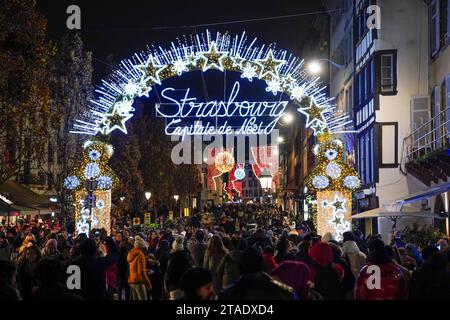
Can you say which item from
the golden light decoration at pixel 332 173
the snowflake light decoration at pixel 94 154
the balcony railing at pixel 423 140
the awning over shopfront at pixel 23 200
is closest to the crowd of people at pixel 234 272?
the golden light decoration at pixel 332 173

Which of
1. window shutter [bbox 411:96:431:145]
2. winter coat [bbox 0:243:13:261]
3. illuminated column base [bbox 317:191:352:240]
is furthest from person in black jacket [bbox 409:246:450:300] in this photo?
window shutter [bbox 411:96:431:145]

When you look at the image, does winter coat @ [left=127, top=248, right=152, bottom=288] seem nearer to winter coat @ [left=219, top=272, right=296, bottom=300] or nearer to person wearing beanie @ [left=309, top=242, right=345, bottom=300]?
person wearing beanie @ [left=309, top=242, right=345, bottom=300]

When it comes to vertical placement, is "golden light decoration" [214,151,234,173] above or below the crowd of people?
above

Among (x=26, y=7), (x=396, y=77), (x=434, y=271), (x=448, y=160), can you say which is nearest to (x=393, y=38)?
(x=396, y=77)

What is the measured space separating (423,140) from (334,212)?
6.63 m

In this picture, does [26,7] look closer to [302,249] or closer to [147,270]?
[147,270]

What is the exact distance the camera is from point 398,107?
3203 cm

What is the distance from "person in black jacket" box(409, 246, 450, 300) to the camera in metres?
9.12

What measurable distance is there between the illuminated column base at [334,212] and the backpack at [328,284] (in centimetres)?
1515

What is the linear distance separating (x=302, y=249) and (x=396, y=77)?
1939 centimetres

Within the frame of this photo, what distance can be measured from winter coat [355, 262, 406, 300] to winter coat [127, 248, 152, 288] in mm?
6272

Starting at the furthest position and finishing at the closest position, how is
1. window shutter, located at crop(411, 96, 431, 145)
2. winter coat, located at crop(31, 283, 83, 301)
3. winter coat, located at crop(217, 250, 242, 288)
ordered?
1. window shutter, located at crop(411, 96, 431, 145)
2. winter coat, located at crop(217, 250, 242, 288)
3. winter coat, located at crop(31, 283, 83, 301)

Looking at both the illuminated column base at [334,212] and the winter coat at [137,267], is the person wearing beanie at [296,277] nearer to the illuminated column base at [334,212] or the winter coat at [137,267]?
the winter coat at [137,267]

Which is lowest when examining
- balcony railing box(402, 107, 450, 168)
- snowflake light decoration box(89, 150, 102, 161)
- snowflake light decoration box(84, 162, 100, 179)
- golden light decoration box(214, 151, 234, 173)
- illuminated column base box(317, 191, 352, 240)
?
illuminated column base box(317, 191, 352, 240)
